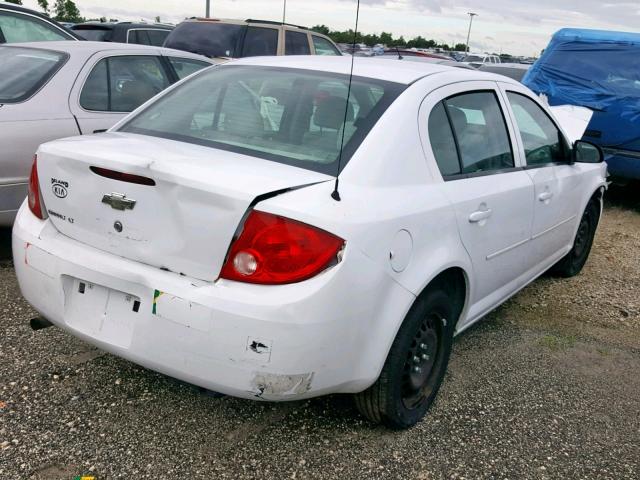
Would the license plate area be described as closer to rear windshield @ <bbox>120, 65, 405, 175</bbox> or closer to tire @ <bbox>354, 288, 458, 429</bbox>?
rear windshield @ <bbox>120, 65, 405, 175</bbox>

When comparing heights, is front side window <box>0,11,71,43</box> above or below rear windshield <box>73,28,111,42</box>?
above

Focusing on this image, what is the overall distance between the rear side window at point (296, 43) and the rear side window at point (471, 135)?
655 cm

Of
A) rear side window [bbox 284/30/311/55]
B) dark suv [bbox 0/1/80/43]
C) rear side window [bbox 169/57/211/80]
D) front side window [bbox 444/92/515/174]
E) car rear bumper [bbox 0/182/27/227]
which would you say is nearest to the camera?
front side window [bbox 444/92/515/174]

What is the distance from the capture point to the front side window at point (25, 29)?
780cm

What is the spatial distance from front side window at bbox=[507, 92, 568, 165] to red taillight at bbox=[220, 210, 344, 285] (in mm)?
1933

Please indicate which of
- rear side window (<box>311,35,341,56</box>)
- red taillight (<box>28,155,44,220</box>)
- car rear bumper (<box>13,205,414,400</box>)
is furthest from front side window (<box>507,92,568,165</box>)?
rear side window (<box>311,35,341,56</box>)

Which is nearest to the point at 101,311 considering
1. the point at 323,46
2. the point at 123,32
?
the point at 323,46

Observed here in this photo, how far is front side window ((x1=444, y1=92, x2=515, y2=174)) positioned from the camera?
300cm

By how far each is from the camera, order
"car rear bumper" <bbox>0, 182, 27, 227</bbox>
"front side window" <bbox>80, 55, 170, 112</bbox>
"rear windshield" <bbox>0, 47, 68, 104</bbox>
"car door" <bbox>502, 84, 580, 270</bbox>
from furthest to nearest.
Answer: "front side window" <bbox>80, 55, 170, 112</bbox> < "rear windshield" <bbox>0, 47, 68, 104</bbox> < "car rear bumper" <bbox>0, 182, 27, 227</bbox> < "car door" <bbox>502, 84, 580, 270</bbox>

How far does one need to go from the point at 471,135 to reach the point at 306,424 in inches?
63.3

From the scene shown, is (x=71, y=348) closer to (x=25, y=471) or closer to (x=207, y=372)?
(x=25, y=471)

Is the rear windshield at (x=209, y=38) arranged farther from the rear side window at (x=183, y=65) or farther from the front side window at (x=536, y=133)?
the front side window at (x=536, y=133)

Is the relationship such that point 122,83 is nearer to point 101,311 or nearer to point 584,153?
point 101,311

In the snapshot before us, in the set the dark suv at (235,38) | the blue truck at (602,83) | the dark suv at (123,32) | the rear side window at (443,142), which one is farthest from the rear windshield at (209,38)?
the rear side window at (443,142)
